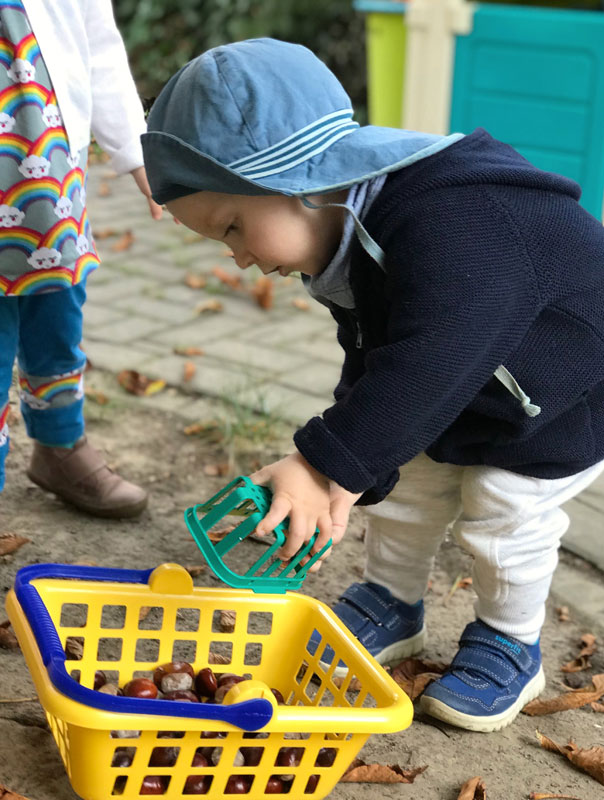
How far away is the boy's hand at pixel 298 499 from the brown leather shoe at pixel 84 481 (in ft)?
3.49

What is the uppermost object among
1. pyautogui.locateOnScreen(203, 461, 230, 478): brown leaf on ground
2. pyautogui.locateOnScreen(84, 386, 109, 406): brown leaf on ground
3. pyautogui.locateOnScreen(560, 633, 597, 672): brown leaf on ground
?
pyautogui.locateOnScreen(560, 633, 597, 672): brown leaf on ground

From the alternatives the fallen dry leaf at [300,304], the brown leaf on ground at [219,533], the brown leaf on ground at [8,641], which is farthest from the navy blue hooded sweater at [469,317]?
the fallen dry leaf at [300,304]

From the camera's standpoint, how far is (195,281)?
4.66 meters

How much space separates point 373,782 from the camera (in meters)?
1.86

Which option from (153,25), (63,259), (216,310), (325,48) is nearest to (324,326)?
(216,310)

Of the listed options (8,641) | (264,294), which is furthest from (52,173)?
(264,294)

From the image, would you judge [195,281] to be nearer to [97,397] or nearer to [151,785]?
[97,397]

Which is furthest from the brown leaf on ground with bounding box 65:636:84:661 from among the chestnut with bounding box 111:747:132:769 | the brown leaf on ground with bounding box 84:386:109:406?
the brown leaf on ground with bounding box 84:386:109:406

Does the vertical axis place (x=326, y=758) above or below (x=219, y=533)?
above

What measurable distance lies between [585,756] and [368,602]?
54 cm

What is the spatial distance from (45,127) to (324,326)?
2.31 metres

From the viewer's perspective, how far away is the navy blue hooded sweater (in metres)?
1.64

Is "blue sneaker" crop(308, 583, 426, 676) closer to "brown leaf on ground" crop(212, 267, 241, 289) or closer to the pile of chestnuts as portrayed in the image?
the pile of chestnuts

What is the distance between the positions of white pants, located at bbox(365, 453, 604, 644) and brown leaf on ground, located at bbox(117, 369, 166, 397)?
141 centimetres
